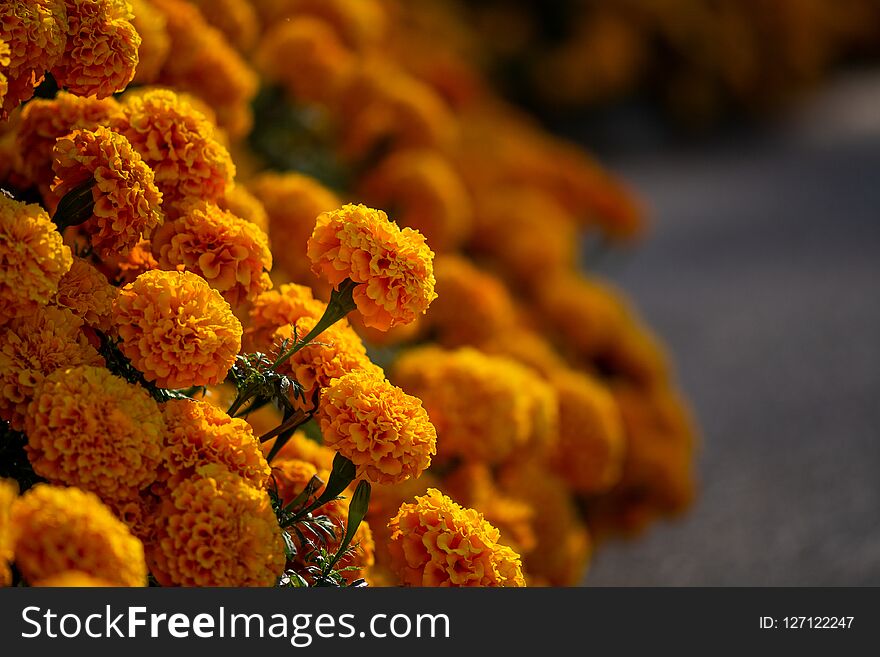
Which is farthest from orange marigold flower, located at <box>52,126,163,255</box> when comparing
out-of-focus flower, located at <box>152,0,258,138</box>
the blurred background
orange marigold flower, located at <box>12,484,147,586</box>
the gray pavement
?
the blurred background

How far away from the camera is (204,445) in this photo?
143cm

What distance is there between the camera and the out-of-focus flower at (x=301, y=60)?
3.28 m

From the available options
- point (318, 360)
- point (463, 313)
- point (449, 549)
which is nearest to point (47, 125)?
point (318, 360)

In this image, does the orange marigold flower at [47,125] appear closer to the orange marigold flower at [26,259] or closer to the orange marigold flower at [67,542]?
the orange marigold flower at [26,259]

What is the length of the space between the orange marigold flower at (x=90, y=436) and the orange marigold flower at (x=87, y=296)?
0.53 ft

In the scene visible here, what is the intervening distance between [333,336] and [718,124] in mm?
10378

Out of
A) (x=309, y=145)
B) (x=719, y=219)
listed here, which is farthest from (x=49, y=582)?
(x=719, y=219)

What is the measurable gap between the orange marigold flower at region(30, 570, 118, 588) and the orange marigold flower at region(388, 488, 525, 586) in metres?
0.48

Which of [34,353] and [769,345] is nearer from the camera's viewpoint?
[34,353]

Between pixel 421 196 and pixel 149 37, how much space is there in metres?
1.51

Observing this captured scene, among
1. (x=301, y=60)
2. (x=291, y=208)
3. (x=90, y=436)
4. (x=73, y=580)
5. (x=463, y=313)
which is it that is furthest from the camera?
(x=301, y=60)

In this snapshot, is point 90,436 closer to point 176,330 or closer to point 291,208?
point 176,330

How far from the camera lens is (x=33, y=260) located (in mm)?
1405

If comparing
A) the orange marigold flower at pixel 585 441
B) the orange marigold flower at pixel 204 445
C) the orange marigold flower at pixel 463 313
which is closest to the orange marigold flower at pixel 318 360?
the orange marigold flower at pixel 204 445
